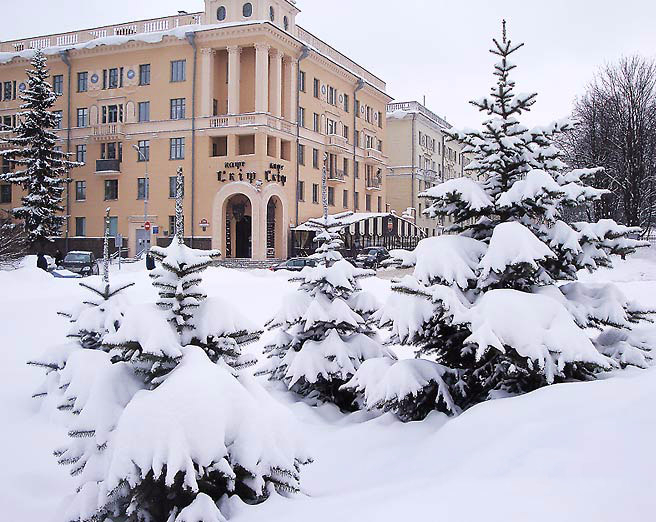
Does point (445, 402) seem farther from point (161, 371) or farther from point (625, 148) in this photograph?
point (625, 148)

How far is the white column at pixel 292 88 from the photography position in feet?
144

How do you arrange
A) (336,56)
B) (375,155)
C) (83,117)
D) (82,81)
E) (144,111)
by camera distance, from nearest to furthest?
(144,111)
(82,81)
(83,117)
(336,56)
(375,155)

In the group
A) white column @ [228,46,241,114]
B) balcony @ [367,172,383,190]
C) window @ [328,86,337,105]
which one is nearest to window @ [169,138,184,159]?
white column @ [228,46,241,114]

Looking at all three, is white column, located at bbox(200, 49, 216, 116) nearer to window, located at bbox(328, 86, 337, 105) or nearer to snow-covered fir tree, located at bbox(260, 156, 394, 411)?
window, located at bbox(328, 86, 337, 105)

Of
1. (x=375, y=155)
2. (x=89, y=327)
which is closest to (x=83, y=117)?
(x=375, y=155)

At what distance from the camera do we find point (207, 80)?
Answer: 137ft

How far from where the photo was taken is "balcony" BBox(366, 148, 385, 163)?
180 ft

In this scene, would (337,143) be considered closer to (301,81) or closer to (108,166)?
(301,81)

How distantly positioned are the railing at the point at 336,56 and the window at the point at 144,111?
12382mm

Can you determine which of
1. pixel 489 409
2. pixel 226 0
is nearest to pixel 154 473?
pixel 489 409

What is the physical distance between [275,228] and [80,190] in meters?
15.7

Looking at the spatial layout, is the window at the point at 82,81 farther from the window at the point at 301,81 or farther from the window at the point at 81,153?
the window at the point at 301,81

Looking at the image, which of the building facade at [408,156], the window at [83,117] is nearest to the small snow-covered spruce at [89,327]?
the window at [83,117]

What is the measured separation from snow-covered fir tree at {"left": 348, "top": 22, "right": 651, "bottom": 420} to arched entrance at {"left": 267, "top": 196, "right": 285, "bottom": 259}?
3551 cm
